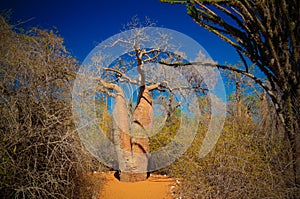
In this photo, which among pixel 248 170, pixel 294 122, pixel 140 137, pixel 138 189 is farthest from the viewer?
pixel 140 137

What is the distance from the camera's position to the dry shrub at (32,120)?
3.35 meters

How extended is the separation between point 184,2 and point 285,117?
8.96 ft

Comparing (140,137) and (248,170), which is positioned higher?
(140,137)

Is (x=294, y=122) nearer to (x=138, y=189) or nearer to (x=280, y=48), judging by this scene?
(x=280, y=48)

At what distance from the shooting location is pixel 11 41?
155 inches

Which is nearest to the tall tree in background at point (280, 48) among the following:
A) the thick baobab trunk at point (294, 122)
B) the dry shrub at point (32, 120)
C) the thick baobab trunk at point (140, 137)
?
the thick baobab trunk at point (294, 122)

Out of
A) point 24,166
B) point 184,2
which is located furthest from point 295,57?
point 24,166

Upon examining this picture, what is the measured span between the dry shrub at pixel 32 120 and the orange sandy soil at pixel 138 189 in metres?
2.27

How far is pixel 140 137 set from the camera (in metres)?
7.90

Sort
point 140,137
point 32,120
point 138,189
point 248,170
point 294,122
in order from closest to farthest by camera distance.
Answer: point 294,122 < point 32,120 < point 248,170 < point 138,189 < point 140,137

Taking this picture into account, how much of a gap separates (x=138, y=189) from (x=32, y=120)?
13.4 ft

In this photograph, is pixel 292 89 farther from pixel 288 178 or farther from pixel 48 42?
pixel 48 42

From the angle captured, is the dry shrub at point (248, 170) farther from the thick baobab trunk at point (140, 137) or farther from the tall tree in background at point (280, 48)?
the thick baobab trunk at point (140, 137)

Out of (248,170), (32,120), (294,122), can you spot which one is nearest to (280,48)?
(294,122)
